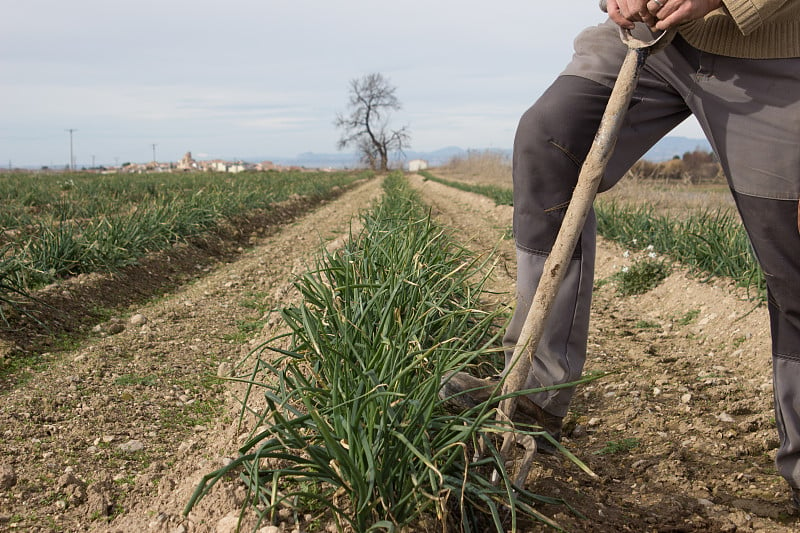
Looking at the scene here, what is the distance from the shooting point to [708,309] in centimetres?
399

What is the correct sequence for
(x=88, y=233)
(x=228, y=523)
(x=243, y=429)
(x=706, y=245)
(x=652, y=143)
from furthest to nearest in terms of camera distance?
(x=88, y=233) < (x=706, y=245) < (x=243, y=429) < (x=652, y=143) < (x=228, y=523)

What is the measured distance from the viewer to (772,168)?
5.70ft

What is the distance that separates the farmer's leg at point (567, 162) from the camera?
6.25 feet

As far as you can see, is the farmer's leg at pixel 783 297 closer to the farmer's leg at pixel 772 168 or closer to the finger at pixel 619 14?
the farmer's leg at pixel 772 168

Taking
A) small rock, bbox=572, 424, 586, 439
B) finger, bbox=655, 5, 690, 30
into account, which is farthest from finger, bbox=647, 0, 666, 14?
small rock, bbox=572, 424, 586, 439

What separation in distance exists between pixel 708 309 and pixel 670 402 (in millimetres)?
1517

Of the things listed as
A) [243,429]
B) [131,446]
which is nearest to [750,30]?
[243,429]

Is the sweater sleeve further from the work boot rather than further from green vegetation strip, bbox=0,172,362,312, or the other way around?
green vegetation strip, bbox=0,172,362,312

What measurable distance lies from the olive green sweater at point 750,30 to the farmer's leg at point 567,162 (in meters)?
0.12

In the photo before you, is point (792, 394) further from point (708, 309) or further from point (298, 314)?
point (708, 309)

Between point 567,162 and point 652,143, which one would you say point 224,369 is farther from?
point 652,143

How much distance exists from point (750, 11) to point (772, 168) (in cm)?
41

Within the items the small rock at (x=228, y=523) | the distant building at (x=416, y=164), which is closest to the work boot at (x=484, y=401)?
the small rock at (x=228, y=523)

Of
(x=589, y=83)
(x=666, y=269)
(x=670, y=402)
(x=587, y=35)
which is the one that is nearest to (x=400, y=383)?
(x=589, y=83)
